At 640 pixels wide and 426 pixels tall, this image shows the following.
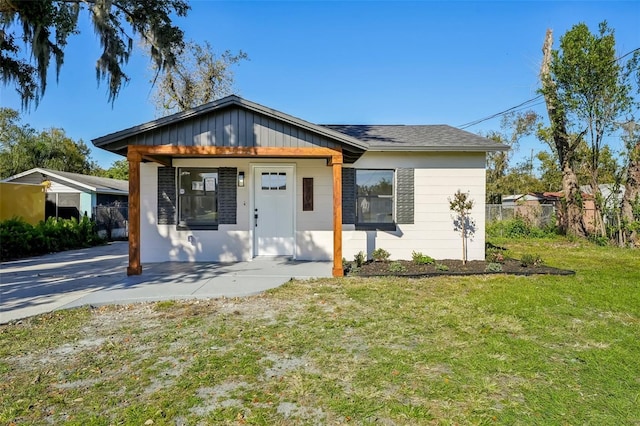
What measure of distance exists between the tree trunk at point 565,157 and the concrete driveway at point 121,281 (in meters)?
10.8

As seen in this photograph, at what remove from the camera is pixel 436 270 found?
7.27m

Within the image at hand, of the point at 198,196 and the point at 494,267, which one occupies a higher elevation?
the point at 198,196

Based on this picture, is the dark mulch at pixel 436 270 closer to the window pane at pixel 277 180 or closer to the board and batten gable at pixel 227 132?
the window pane at pixel 277 180

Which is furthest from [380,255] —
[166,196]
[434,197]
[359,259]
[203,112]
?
[166,196]

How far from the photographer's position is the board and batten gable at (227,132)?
21.5 feet

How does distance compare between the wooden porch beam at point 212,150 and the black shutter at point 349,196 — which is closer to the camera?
the wooden porch beam at point 212,150

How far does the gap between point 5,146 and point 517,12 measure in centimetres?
3325

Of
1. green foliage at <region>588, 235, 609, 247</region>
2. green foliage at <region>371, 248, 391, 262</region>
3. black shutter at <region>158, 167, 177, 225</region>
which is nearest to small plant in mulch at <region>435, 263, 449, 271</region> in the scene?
green foliage at <region>371, 248, 391, 262</region>

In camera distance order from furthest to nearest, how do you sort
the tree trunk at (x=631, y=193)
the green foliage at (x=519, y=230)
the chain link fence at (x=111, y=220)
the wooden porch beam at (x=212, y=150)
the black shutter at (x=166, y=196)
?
the chain link fence at (x=111, y=220) → the green foliage at (x=519, y=230) → the tree trunk at (x=631, y=193) → the black shutter at (x=166, y=196) → the wooden porch beam at (x=212, y=150)

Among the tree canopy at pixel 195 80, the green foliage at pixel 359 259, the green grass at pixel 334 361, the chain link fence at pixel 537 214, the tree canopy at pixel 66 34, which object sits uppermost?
the tree canopy at pixel 195 80

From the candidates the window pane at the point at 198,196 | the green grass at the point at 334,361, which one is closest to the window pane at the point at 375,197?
the green grass at the point at 334,361

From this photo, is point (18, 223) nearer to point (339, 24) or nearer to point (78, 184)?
Answer: point (78, 184)

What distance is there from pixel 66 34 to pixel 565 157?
16041mm

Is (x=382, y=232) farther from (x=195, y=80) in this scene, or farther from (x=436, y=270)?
(x=195, y=80)
